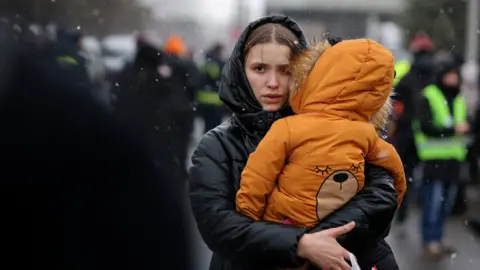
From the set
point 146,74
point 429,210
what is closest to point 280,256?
point 429,210

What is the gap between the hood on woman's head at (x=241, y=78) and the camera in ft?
6.00

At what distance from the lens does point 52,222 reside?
164 centimetres

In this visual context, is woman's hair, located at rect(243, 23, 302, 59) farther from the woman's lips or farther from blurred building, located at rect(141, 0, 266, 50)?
blurred building, located at rect(141, 0, 266, 50)

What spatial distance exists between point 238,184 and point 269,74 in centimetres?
26

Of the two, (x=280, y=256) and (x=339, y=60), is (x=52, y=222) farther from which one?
(x=339, y=60)

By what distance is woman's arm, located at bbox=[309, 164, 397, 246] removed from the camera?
172cm

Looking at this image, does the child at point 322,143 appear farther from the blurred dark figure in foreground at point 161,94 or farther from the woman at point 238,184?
the blurred dark figure in foreground at point 161,94

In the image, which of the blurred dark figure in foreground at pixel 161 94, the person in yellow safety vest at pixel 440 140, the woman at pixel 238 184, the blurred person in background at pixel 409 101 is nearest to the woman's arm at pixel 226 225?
the woman at pixel 238 184

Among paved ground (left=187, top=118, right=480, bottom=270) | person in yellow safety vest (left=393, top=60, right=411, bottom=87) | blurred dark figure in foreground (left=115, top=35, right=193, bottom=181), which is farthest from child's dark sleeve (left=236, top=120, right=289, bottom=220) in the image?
blurred dark figure in foreground (left=115, top=35, right=193, bottom=181)

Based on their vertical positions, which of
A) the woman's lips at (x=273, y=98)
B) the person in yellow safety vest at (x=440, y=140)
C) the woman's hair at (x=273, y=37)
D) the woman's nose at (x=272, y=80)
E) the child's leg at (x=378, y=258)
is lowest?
the person in yellow safety vest at (x=440, y=140)

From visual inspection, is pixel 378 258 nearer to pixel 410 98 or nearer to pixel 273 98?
pixel 273 98

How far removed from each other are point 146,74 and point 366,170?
601cm

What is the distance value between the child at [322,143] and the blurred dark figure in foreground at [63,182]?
264 mm

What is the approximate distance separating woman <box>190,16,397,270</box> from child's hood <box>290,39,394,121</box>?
11cm
